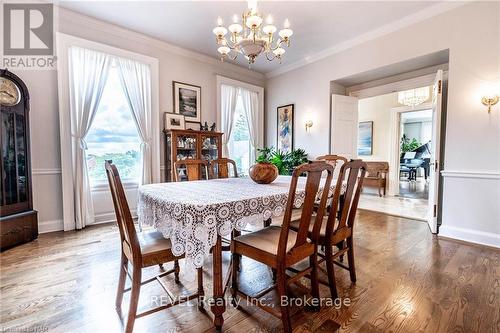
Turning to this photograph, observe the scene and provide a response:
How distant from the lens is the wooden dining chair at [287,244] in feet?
4.42

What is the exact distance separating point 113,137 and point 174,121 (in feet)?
3.29

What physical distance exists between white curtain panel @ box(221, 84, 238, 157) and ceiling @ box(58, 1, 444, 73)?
46.2 inches

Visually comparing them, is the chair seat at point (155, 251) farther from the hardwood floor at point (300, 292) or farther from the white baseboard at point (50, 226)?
the white baseboard at point (50, 226)

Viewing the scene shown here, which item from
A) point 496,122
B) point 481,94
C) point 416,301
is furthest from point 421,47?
point 416,301

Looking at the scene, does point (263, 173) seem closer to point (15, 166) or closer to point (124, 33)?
point (15, 166)

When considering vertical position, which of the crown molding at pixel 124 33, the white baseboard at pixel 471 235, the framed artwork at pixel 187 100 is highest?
the crown molding at pixel 124 33

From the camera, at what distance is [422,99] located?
529cm

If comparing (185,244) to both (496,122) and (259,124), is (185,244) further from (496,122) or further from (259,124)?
(259,124)

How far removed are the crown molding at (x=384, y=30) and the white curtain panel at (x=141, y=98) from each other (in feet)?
9.59

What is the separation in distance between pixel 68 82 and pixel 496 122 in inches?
211

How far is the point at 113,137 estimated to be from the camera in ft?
12.2

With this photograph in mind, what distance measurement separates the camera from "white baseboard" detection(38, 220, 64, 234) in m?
3.15

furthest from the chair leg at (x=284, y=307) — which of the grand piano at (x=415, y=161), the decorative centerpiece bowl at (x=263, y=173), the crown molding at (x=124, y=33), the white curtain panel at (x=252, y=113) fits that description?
the grand piano at (x=415, y=161)

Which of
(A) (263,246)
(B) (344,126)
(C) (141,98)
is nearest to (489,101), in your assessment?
(B) (344,126)
